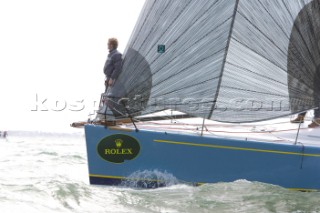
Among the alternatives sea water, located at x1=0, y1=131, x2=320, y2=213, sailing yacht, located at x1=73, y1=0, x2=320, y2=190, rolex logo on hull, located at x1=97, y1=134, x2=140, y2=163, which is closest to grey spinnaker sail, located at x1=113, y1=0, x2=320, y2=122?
sailing yacht, located at x1=73, y1=0, x2=320, y2=190

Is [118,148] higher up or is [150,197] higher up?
[118,148]

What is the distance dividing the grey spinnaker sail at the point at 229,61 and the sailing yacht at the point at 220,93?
0.03ft

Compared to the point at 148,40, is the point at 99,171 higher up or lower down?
lower down

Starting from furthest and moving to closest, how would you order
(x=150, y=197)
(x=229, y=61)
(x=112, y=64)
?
(x=112, y=64)
(x=229, y=61)
(x=150, y=197)

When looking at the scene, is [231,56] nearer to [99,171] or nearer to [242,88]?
[242,88]

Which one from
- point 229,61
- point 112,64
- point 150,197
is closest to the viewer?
point 150,197

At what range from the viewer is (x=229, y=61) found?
19.3 ft

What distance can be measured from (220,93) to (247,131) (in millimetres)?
841

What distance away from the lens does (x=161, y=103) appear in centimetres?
598

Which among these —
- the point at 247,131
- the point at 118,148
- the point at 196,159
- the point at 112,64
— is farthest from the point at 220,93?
the point at 112,64

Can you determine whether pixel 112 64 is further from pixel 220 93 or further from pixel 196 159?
pixel 196 159

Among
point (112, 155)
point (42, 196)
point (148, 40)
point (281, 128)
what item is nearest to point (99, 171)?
point (112, 155)

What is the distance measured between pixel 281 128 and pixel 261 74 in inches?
50.7

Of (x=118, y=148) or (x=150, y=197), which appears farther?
(x=118, y=148)
